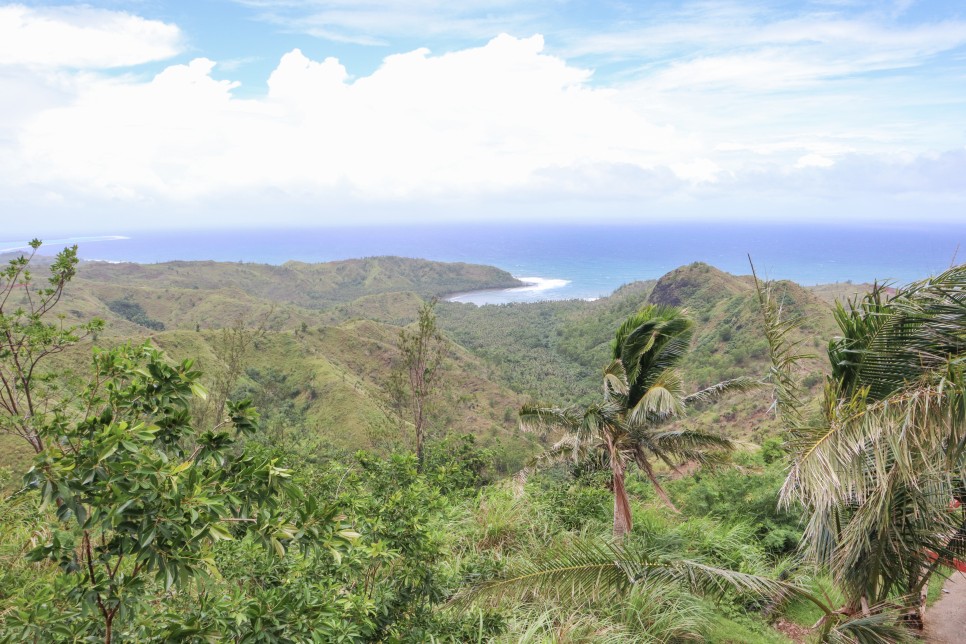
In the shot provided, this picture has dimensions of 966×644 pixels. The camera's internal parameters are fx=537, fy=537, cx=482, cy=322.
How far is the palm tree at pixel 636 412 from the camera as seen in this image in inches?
398

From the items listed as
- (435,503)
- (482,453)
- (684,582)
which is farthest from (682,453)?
(435,503)

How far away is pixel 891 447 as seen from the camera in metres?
4.19

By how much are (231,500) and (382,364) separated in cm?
5551

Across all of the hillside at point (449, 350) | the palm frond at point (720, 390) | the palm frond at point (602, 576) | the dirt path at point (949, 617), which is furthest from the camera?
the hillside at point (449, 350)

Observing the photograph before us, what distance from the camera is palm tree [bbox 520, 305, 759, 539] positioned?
33.1 ft

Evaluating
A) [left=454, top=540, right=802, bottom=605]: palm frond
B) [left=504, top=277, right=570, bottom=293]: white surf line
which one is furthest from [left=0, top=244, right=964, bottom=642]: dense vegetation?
[left=504, top=277, right=570, bottom=293]: white surf line

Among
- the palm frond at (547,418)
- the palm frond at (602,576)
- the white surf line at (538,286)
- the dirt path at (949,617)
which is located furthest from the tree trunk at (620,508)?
the white surf line at (538,286)

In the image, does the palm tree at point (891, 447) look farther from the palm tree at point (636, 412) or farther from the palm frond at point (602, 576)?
the palm tree at point (636, 412)

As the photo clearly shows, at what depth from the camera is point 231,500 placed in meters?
2.88

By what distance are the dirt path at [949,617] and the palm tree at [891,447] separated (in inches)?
85.2

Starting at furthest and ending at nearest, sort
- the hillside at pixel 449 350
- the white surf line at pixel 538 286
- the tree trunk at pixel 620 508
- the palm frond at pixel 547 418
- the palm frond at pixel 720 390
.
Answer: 1. the white surf line at pixel 538 286
2. the hillside at pixel 449 350
3. the palm frond at pixel 547 418
4. the palm frond at pixel 720 390
5. the tree trunk at pixel 620 508

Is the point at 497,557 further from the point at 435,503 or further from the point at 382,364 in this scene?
the point at 382,364

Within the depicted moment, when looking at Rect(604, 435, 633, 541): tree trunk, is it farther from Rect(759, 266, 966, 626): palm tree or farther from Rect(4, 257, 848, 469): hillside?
Rect(759, 266, 966, 626): palm tree

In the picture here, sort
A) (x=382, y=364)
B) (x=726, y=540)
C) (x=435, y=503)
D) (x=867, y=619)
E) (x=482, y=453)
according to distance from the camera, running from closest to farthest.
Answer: (x=867, y=619) → (x=435, y=503) → (x=726, y=540) → (x=482, y=453) → (x=382, y=364)
